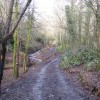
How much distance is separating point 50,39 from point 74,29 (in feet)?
135

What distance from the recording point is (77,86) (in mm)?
14398

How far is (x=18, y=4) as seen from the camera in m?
20.7

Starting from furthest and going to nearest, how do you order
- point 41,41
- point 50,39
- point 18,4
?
point 50,39 → point 41,41 → point 18,4

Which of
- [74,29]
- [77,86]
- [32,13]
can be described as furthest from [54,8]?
[77,86]

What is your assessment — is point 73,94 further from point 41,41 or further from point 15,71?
point 41,41

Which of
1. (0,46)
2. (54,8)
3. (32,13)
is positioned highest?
(54,8)

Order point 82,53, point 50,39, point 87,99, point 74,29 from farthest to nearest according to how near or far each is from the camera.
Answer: point 50,39, point 74,29, point 82,53, point 87,99

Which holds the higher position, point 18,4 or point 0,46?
point 18,4

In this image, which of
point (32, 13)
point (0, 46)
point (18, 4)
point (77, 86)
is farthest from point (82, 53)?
point (0, 46)

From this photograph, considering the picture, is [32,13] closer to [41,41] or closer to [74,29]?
[74,29]

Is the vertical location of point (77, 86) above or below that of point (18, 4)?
below

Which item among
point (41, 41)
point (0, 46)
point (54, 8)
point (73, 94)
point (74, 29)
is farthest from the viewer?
point (41, 41)

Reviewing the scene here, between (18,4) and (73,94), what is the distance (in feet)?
38.4

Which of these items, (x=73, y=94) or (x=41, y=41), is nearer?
(x=73, y=94)
